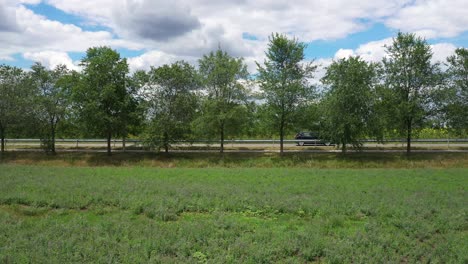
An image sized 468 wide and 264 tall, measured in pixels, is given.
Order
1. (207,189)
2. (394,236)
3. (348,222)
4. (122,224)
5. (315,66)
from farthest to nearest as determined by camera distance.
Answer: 1. (315,66)
2. (207,189)
3. (348,222)
4. (122,224)
5. (394,236)

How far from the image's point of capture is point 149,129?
3422 cm

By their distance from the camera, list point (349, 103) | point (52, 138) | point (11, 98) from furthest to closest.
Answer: point (52, 138)
point (11, 98)
point (349, 103)

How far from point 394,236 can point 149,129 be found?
90.1 ft

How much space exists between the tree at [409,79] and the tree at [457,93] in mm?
1594

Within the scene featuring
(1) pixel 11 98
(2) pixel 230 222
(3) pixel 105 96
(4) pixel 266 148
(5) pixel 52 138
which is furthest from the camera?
(4) pixel 266 148

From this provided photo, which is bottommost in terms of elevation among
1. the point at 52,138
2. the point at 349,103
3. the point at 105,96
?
the point at 52,138

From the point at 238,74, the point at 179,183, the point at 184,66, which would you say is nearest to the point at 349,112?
the point at 238,74

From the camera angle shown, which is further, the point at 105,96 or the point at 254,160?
the point at 105,96

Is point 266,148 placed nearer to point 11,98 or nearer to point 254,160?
point 254,160

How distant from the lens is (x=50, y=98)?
37875 mm

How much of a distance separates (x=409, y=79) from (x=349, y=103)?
6.05 meters

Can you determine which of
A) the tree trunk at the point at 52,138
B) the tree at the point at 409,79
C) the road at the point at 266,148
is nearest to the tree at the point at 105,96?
the road at the point at 266,148

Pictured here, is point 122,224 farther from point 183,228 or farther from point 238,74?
point 238,74

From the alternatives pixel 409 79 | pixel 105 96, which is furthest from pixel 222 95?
pixel 409 79
